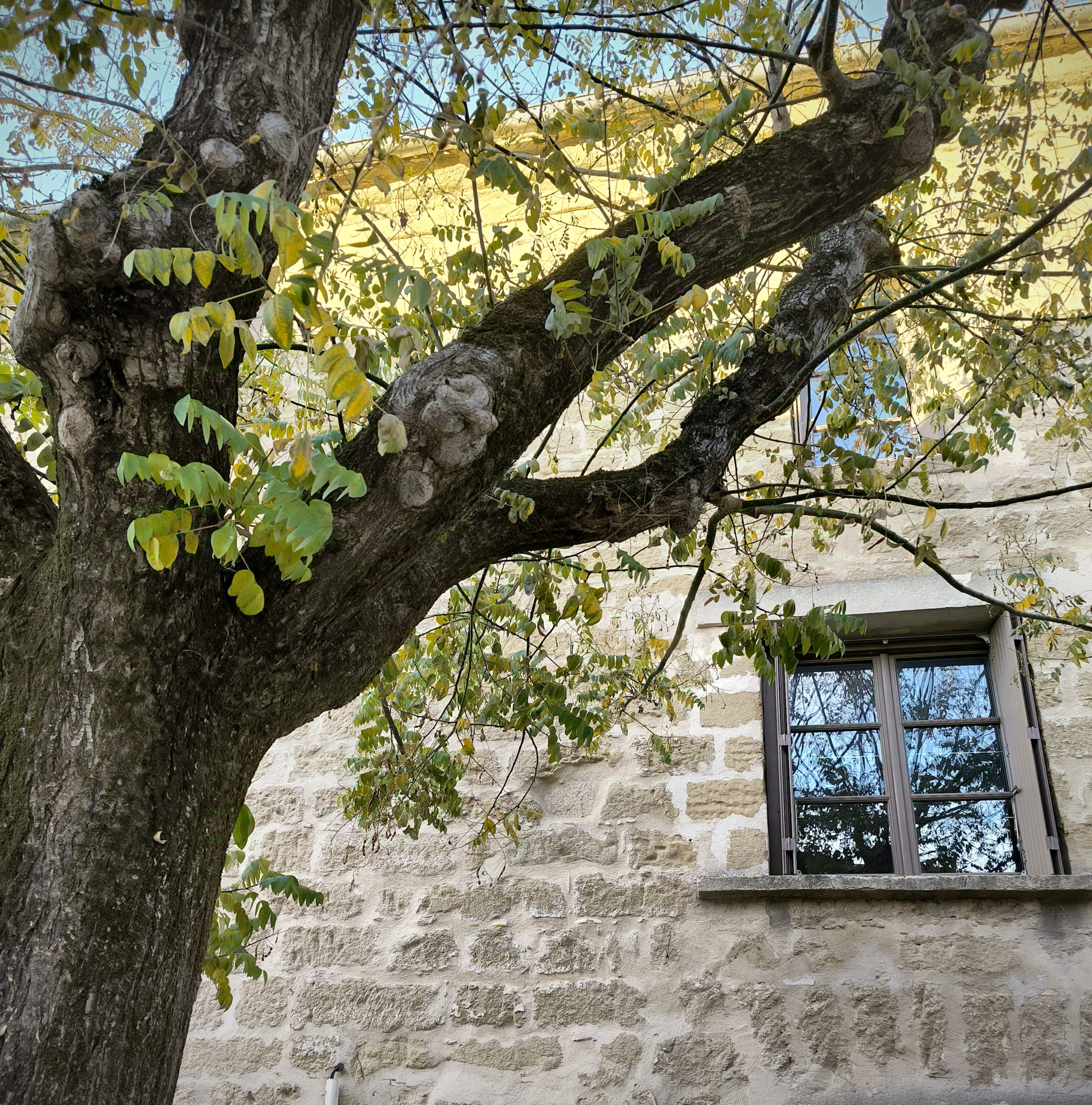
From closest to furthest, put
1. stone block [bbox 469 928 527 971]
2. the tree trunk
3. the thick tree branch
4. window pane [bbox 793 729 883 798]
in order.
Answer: the tree trunk < the thick tree branch < stone block [bbox 469 928 527 971] < window pane [bbox 793 729 883 798]

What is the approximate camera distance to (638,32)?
2854 millimetres

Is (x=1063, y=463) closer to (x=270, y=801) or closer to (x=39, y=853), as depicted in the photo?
(x=270, y=801)

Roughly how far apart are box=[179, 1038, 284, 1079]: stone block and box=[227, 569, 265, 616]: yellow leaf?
293 centimetres

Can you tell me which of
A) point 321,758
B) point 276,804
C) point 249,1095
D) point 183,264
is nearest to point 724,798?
point 321,758

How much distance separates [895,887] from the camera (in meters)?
3.66

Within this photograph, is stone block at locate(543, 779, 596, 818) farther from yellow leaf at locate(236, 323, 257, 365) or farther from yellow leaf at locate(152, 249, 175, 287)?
yellow leaf at locate(152, 249, 175, 287)

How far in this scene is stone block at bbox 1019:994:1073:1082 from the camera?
3.37 meters

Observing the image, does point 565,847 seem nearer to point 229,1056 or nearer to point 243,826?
point 229,1056

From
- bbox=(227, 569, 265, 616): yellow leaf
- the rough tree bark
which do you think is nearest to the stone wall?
the rough tree bark

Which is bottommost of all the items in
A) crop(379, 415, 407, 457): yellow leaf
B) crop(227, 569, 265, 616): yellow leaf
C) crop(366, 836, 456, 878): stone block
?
crop(227, 569, 265, 616): yellow leaf

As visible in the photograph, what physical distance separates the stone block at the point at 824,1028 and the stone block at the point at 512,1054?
86 cm

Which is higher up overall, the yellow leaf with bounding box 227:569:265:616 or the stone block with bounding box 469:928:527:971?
the stone block with bounding box 469:928:527:971

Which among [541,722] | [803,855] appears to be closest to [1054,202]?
[541,722]

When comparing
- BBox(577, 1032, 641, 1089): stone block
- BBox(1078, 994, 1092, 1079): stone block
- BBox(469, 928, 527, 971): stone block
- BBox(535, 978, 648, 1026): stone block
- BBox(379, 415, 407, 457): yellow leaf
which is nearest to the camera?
BBox(379, 415, 407, 457): yellow leaf
